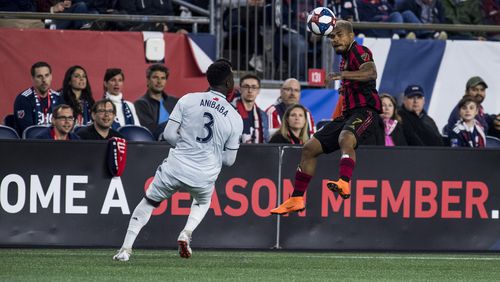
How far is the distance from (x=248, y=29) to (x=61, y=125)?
3996mm

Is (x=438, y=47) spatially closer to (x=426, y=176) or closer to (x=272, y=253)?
(x=426, y=176)

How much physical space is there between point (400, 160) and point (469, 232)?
1.19 meters

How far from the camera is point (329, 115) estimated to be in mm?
16344

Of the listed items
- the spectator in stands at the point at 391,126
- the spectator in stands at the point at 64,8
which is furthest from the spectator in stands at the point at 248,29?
the spectator in stands at the point at 391,126

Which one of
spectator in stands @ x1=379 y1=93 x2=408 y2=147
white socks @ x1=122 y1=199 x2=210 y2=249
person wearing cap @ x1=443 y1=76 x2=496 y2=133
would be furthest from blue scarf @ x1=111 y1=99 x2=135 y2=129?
person wearing cap @ x1=443 y1=76 x2=496 y2=133

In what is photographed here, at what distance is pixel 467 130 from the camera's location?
1497 centimetres

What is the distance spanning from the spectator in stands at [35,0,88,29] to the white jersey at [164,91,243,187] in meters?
6.05

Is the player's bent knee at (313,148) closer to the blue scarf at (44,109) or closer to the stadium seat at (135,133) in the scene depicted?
the stadium seat at (135,133)

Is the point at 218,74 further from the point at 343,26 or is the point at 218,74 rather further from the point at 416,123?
the point at 416,123

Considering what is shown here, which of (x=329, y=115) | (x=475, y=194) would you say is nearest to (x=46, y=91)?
(x=329, y=115)

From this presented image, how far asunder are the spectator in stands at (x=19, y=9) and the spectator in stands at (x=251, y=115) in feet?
11.2

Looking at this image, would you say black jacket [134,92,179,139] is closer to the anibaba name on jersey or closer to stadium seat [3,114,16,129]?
stadium seat [3,114,16,129]

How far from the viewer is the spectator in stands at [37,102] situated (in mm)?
14070

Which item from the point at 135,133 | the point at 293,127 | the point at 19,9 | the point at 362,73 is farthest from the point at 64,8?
the point at 362,73
